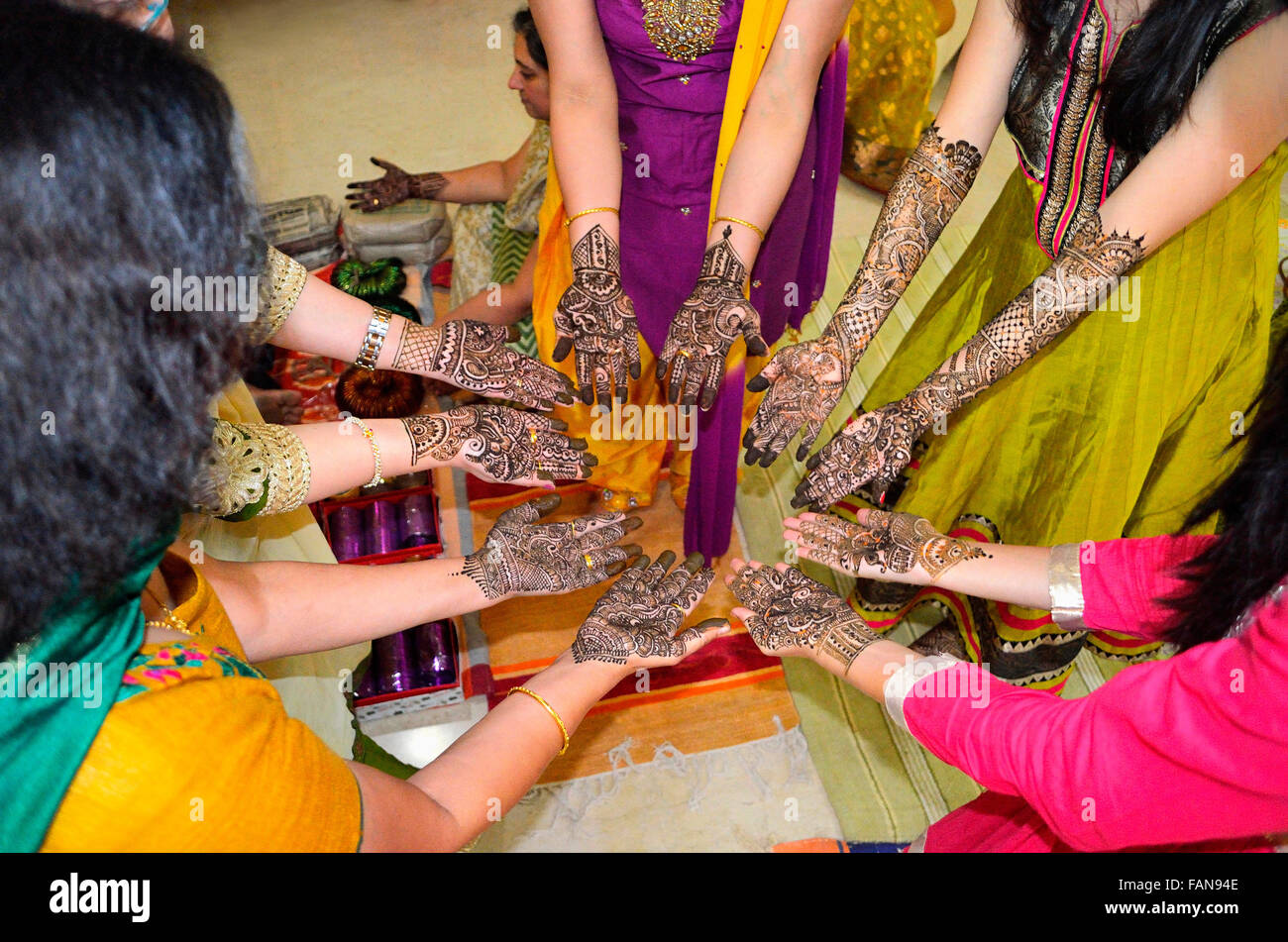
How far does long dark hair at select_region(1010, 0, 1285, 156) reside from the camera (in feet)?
4.33

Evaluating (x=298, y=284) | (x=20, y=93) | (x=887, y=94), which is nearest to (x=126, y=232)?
(x=20, y=93)

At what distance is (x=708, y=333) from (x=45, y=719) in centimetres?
123

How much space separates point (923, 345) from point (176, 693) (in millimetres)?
1555

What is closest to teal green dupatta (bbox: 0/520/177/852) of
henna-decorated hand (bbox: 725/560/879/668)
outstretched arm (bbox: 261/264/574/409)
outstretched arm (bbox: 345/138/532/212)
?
outstretched arm (bbox: 261/264/574/409)

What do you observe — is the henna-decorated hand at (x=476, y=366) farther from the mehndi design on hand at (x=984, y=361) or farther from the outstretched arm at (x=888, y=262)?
the mehndi design on hand at (x=984, y=361)

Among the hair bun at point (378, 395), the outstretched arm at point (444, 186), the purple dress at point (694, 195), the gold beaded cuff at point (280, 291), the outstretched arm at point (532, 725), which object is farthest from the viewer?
the outstretched arm at point (444, 186)

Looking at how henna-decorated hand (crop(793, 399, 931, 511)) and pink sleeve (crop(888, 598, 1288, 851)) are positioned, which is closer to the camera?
pink sleeve (crop(888, 598, 1288, 851))

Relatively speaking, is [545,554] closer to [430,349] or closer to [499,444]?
[499,444]

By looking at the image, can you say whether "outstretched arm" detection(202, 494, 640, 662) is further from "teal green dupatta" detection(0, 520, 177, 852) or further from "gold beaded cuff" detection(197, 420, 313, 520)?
"teal green dupatta" detection(0, 520, 177, 852)

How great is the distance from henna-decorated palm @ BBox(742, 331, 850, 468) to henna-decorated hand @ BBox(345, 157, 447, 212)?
160 cm

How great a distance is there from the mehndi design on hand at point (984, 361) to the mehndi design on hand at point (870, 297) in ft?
0.24

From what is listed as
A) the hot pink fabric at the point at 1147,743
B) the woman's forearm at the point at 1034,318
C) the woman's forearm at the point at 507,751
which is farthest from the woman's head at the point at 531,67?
the hot pink fabric at the point at 1147,743

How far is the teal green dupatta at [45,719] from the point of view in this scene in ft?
2.69

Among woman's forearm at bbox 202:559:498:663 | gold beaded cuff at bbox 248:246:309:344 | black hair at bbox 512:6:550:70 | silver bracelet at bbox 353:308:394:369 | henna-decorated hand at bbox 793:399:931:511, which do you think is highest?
black hair at bbox 512:6:550:70
